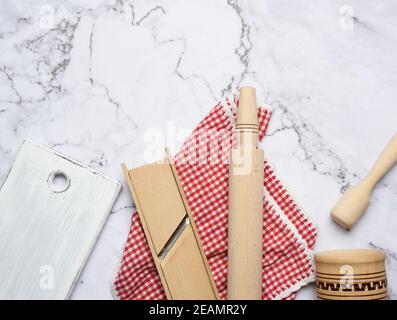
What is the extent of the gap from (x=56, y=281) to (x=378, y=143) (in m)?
0.49

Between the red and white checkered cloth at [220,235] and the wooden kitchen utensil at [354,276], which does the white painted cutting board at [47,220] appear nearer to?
the red and white checkered cloth at [220,235]

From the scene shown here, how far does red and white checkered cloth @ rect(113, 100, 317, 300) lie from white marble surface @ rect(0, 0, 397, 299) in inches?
1.1

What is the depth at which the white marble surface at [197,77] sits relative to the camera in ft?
2.58

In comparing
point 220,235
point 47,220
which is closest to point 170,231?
point 220,235

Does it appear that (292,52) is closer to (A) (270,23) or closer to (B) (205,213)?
(A) (270,23)

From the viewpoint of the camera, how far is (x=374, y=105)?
792 millimetres

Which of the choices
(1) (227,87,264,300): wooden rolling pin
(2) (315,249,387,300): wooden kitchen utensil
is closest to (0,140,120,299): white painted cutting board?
(1) (227,87,264,300): wooden rolling pin

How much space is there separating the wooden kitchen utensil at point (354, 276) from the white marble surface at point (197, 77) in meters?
0.10

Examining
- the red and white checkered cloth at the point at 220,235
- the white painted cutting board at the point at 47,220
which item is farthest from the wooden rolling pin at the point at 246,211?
the white painted cutting board at the point at 47,220

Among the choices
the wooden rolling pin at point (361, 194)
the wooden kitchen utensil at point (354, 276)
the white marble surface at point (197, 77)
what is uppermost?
the white marble surface at point (197, 77)

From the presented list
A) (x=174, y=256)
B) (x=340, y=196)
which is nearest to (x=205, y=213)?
(x=174, y=256)

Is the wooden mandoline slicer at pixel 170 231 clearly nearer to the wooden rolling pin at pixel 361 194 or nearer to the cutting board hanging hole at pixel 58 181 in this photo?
the cutting board hanging hole at pixel 58 181

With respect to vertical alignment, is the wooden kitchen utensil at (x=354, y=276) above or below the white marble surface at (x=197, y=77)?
below

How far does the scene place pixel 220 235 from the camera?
76 cm
